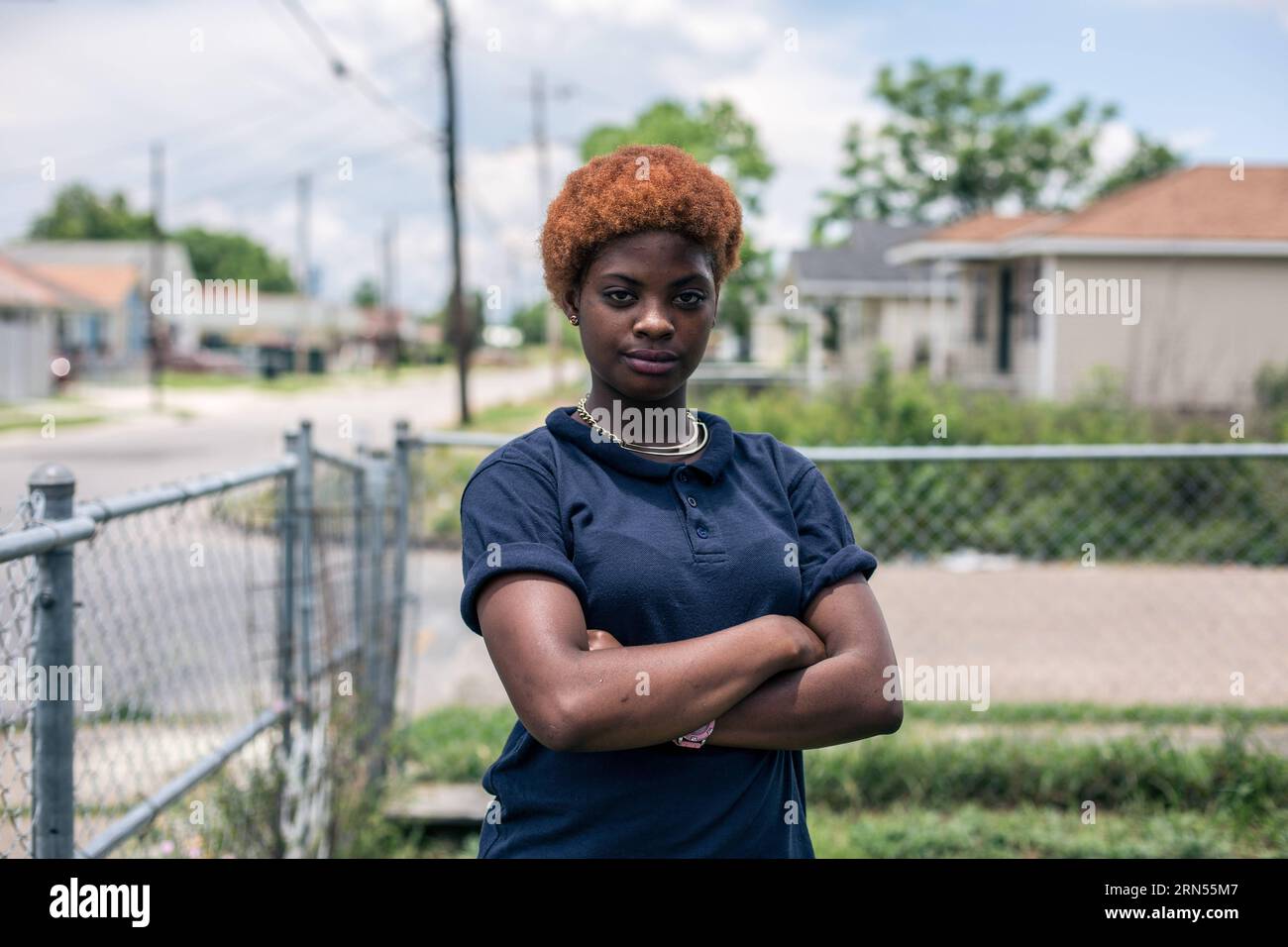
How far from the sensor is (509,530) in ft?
5.66

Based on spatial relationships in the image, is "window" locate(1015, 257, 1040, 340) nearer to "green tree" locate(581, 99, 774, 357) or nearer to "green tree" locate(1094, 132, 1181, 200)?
"green tree" locate(581, 99, 774, 357)

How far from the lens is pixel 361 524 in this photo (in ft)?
16.0

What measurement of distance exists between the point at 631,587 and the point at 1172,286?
60.3 ft

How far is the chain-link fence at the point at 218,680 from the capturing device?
2.39 metres

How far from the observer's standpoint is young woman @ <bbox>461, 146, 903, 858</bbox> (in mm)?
1680

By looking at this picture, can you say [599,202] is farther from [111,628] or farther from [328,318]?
[328,318]

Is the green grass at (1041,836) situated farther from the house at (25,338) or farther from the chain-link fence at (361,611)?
the house at (25,338)

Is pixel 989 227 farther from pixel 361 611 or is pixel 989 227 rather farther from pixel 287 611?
pixel 287 611

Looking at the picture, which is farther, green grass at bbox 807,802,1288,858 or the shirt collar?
green grass at bbox 807,802,1288,858

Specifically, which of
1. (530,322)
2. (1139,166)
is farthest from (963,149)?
(530,322)

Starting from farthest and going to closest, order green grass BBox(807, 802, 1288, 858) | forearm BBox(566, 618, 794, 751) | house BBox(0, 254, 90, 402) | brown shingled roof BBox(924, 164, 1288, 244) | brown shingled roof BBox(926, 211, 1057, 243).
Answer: house BBox(0, 254, 90, 402), brown shingled roof BBox(926, 211, 1057, 243), brown shingled roof BBox(924, 164, 1288, 244), green grass BBox(807, 802, 1288, 858), forearm BBox(566, 618, 794, 751)

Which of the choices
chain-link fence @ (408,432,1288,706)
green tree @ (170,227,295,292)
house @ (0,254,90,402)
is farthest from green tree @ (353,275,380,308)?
chain-link fence @ (408,432,1288,706)

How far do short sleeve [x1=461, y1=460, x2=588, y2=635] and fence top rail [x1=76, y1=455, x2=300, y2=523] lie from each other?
1.11 meters

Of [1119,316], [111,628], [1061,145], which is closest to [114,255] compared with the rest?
[1061,145]
